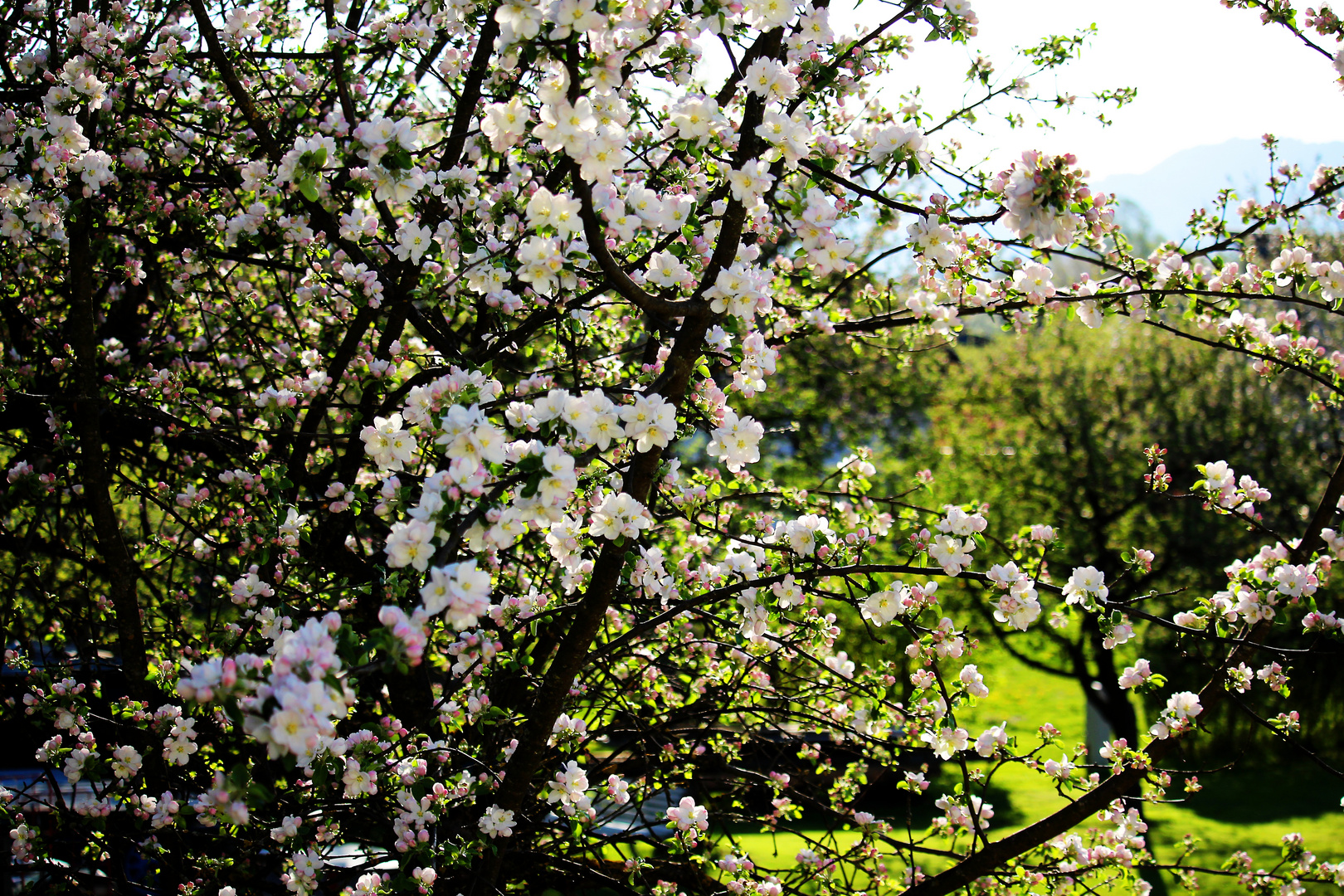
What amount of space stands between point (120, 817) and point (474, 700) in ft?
5.27

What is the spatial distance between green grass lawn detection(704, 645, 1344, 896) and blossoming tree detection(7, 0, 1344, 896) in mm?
3644

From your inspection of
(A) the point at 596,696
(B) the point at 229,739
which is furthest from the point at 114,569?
(A) the point at 596,696

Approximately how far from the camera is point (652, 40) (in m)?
2.07

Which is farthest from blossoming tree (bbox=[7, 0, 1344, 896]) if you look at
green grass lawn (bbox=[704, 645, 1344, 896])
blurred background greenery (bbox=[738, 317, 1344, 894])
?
blurred background greenery (bbox=[738, 317, 1344, 894])

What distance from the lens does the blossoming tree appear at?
2.20 metres

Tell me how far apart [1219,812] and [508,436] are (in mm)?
11307

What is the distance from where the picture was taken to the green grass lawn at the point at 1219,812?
8250 millimetres

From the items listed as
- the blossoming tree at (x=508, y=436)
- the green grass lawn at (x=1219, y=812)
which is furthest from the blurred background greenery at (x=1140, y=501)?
the blossoming tree at (x=508, y=436)

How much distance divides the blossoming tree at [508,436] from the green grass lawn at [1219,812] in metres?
3.64

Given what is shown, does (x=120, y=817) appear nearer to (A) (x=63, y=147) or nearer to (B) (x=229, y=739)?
(B) (x=229, y=739)

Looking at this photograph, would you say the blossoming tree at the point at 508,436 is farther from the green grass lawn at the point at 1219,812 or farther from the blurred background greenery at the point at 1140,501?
the blurred background greenery at the point at 1140,501

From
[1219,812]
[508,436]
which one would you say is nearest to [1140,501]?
[1219,812]

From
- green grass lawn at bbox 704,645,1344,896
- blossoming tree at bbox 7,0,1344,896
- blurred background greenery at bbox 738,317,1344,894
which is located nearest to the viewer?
blossoming tree at bbox 7,0,1344,896

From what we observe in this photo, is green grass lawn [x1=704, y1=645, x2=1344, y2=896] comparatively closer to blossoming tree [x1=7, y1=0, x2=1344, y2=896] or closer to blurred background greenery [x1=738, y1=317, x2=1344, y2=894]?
blurred background greenery [x1=738, y1=317, x2=1344, y2=894]
